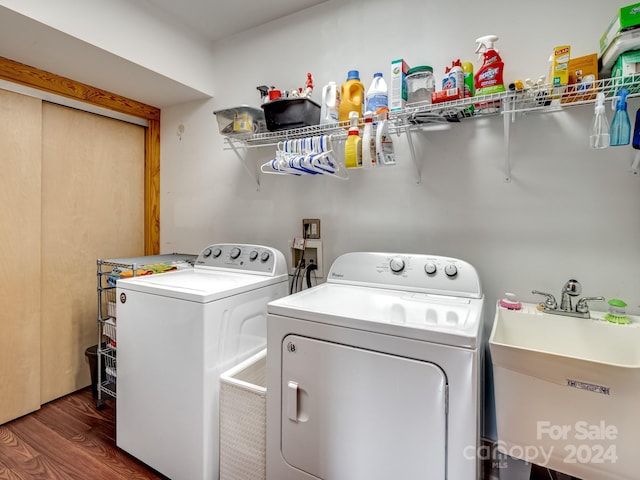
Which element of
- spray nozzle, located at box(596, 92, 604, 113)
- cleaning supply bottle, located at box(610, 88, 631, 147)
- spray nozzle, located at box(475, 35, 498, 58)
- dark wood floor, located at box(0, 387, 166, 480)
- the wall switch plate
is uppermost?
spray nozzle, located at box(475, 35, 498, 58)

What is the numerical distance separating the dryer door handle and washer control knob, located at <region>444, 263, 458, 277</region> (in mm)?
791

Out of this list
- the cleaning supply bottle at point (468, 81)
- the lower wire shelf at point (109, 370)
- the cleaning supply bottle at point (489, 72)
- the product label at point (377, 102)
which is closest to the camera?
the cleaning supply bottle at point (489, 72)

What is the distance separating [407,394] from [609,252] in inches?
40.5

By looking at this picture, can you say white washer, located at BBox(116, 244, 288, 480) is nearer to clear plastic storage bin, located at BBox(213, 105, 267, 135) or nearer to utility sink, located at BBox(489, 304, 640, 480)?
clear plastic storage bin, located at BBox(213, 105, 267, 135)

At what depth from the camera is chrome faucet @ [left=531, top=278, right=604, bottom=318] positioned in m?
1.27

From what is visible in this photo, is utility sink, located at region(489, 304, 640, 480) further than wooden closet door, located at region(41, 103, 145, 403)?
No

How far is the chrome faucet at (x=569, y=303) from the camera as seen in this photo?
1.27 meters

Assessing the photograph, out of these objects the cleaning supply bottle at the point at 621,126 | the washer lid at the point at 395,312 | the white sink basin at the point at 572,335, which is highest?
the cleaning supply bottle at the point at 621,126

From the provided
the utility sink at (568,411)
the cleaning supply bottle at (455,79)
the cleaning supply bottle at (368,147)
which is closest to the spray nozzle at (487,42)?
the cleaning supply bottle at (455,79)

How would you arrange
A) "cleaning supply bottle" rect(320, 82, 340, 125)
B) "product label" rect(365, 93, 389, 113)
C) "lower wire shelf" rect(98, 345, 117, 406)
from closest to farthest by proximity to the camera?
1. "product label" rect(365, 93, 389, 113)
2. "cleaning supply bottle" rect(320, 82, 340, 125)
3. "lower wire shelf" rect(98, 345, 117, 406)

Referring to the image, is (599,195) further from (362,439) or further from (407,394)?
(362,439)

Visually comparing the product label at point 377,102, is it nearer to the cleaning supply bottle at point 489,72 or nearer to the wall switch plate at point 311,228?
the cleaning supply bottle at point 489,72

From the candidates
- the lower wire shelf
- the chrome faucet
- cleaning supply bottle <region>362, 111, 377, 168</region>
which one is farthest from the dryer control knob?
the lower wire shelf

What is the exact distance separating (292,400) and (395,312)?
0.50 meters
